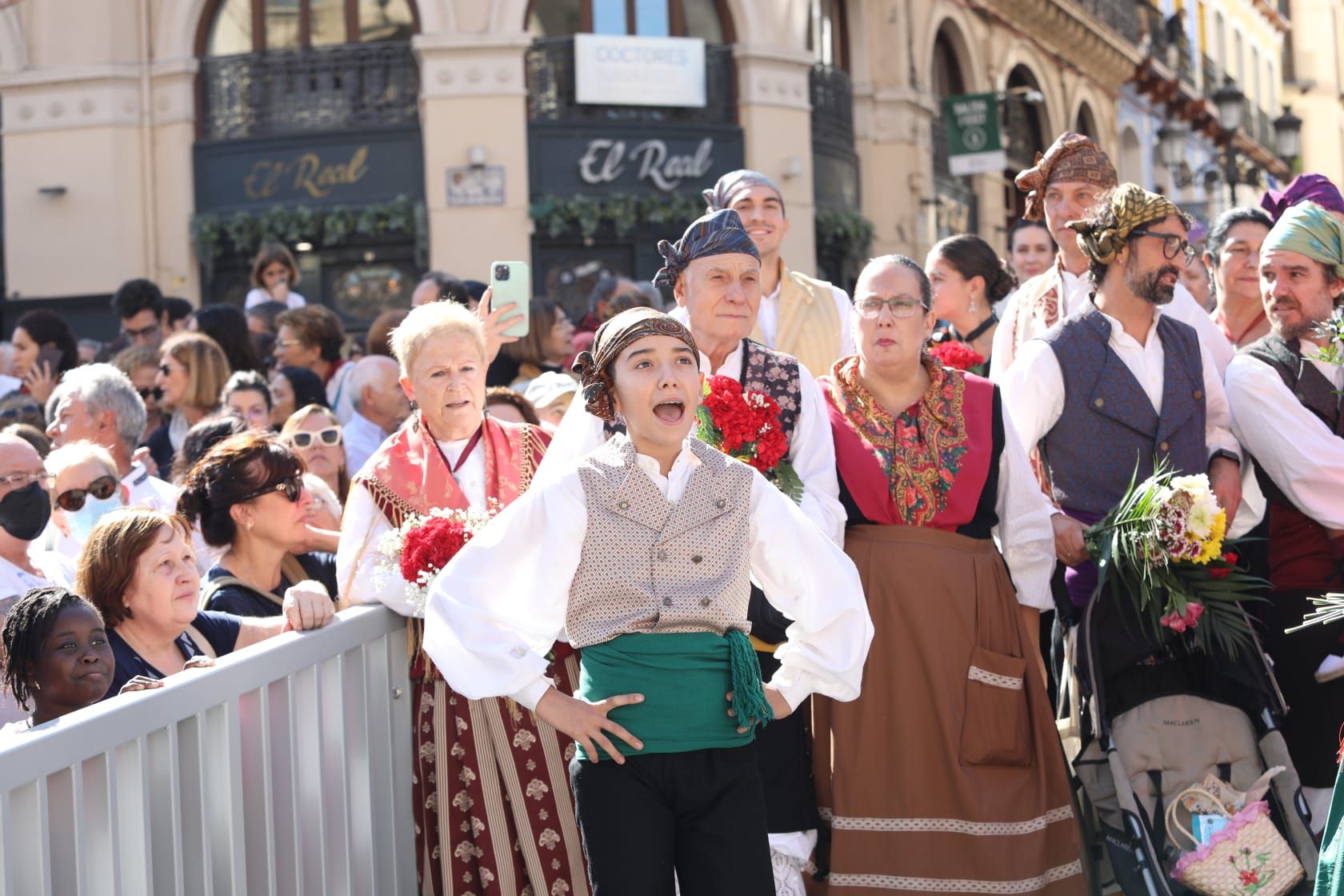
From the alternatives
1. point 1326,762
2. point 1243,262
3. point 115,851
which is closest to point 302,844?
point 115,851

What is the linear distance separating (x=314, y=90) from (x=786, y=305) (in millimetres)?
13832

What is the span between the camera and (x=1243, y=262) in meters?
6.49

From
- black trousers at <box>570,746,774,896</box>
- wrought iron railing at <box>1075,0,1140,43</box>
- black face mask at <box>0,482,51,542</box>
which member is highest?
wrought iron railing at <box>1075,0,1140,43</box>

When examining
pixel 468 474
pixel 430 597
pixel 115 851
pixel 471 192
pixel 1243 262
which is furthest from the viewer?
pixel 471 192

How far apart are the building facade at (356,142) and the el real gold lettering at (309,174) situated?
2 centimetres

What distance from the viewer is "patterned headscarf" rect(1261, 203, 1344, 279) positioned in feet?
17.1

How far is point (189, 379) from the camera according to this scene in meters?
7.63

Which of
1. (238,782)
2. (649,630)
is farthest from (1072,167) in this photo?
(238,782)

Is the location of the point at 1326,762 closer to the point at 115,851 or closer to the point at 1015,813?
the point at 1015,813

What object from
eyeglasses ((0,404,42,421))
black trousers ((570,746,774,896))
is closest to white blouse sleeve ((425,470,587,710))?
black trousers ((570,746,774,896))

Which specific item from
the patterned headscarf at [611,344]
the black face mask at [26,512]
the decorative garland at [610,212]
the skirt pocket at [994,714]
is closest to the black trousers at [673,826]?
the patterned headscarf at [611,344]

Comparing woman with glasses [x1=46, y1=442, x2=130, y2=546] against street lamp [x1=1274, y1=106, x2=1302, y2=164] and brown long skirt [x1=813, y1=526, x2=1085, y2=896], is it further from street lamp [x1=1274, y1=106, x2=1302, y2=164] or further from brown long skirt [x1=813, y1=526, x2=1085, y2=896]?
street lamp [x1=1274, y1=106, x2=1302, y2=164]

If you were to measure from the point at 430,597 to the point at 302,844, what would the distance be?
2.36 feet

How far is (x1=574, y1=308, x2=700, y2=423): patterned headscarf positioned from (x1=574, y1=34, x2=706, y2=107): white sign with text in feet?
50.3
